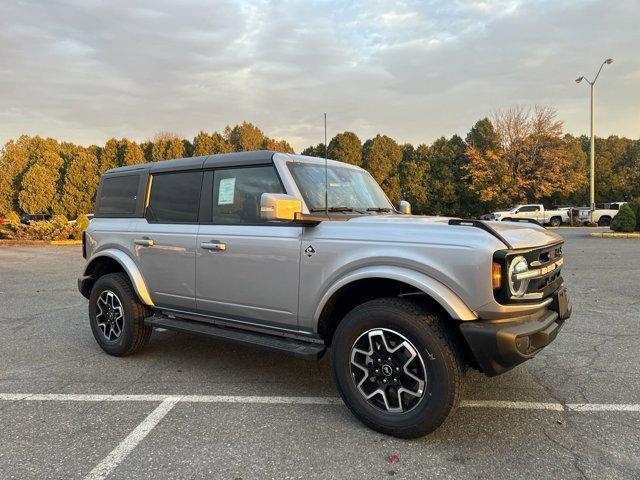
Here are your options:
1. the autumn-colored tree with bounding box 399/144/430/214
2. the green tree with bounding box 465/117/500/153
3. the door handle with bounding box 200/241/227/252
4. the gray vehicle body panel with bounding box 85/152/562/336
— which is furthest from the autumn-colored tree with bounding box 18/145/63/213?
the door handle with bounding box 200/241/227/252

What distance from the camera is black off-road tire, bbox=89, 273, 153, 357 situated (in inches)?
183

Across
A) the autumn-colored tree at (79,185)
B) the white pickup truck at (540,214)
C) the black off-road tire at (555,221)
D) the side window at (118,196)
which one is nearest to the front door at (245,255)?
the side window at (118,196)

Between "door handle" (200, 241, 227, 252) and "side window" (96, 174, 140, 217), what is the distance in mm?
1230

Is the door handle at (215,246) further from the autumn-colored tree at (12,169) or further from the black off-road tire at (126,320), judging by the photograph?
the autumn-colored tree at (12,169)

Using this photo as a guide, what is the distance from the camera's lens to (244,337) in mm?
3865

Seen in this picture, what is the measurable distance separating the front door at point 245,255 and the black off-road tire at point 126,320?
2.71 feet

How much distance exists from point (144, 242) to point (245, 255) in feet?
4.20

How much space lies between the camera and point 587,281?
29.6ft

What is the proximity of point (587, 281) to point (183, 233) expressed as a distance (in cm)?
776

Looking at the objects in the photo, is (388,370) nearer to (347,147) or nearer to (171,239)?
(171,239)

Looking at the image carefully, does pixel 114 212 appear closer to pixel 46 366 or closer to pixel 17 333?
pixel 46 366

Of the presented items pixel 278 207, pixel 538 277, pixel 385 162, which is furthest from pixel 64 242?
pixel 385 162

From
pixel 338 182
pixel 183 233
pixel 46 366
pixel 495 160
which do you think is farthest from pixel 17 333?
pixel 495 160

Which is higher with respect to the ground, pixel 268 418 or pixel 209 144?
pixel 209 144
